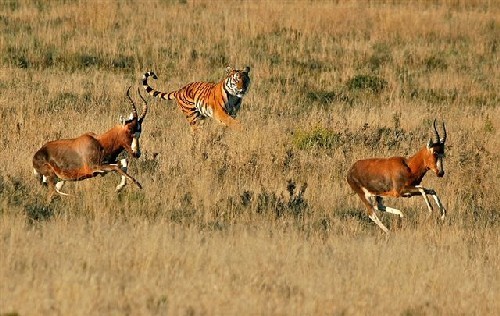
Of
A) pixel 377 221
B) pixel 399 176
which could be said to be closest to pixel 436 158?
pixel 399 176

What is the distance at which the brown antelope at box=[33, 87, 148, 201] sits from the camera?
1126 cm

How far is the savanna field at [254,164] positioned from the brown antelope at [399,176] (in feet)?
0.95

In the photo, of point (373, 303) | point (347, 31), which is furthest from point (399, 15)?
point (373, 303)

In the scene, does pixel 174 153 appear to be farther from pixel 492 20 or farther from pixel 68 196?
pixel 492 20

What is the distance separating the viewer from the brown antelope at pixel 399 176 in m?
11.3

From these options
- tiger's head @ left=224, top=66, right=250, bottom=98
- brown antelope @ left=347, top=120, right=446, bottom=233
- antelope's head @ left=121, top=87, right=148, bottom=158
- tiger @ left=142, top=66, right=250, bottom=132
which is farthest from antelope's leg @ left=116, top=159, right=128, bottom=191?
tiger's head @ left=224, top=66, right=250, bottom=98

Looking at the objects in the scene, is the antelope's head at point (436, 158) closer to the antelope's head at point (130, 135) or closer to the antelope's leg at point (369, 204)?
the antelope's leg at point (369, 204)

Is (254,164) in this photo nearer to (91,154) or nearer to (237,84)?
(91,154)

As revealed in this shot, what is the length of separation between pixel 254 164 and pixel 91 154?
9.69 ft

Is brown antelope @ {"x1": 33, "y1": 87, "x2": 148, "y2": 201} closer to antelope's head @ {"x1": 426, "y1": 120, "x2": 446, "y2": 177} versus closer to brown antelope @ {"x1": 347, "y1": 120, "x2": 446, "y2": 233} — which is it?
brown antelope @ {"x1": 347, "y1": 120, "x2": 446, "y2": 233}

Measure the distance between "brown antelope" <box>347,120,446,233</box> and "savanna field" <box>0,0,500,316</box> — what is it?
0.29 m

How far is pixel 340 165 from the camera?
14305mm

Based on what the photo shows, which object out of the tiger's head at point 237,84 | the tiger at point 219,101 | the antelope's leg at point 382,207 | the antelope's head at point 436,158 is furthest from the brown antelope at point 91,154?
the tiger's head at point 237,84

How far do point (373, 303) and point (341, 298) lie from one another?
0.79ft
